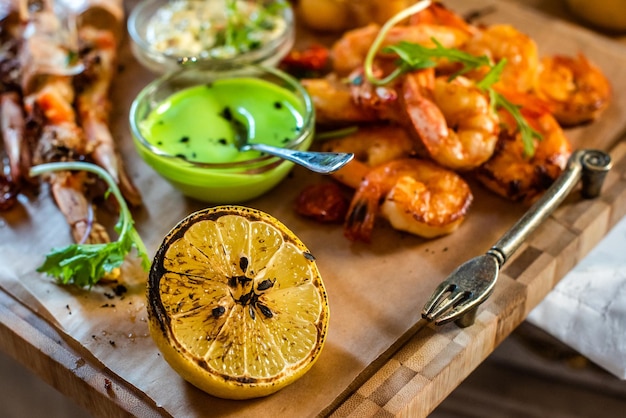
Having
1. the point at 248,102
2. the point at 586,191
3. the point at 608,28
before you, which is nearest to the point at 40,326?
the point at 248,102

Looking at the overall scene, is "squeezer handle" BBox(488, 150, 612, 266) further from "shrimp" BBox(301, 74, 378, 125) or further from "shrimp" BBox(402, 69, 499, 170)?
"shrimp" BBox(301, 74, 378, 125)

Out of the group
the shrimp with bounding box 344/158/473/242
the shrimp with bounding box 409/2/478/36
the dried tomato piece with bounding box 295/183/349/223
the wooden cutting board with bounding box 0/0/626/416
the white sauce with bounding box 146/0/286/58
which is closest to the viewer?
the wooden cutting board with bounding box 0/0/626/416

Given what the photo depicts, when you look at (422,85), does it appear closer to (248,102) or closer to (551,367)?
(248,102)

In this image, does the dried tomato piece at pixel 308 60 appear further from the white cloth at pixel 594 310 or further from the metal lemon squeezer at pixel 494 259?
the white cloth at pixel 594 310

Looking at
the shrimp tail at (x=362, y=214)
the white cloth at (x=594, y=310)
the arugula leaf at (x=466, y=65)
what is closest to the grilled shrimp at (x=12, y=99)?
the shrimp tail at (x=362, y=214)

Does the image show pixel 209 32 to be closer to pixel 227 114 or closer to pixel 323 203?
pixel 227 114

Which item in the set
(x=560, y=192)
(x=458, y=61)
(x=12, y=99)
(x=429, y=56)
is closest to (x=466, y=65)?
(x=458, y=61)

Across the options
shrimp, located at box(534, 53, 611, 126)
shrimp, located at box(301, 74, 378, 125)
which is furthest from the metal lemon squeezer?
shrimp, located at box(301, 74, 378, 125)
